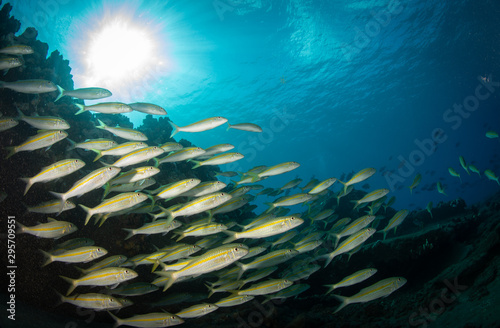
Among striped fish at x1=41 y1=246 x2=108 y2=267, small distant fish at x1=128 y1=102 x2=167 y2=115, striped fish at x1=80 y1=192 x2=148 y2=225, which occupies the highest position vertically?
small distant fish at x1=128 y1=102 x2=167 y2=115

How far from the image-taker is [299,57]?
26.5m

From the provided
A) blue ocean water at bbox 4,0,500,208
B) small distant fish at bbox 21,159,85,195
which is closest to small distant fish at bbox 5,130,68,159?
small distant fish at bbox 21,159,85,195

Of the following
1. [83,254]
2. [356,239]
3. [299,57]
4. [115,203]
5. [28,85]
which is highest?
[299,57]

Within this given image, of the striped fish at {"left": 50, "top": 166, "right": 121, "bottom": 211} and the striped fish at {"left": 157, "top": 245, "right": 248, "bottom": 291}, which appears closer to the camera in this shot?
the striped fish at {"left": 157, "top": 245, "right": 248, "bottom": 291}

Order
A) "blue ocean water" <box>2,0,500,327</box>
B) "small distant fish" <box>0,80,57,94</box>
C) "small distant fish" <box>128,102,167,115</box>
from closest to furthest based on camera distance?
"small distant fish" <box>0,80,57,94</box> < "small distant fish" <box>128,102,167,115</box> < "blue ocean water" <box>2,0,500,327</box>

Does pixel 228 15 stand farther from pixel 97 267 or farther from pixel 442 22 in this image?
pixel 442 22

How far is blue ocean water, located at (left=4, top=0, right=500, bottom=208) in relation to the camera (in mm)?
17812

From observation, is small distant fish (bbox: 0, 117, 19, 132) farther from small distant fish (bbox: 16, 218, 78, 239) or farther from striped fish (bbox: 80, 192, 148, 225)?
striped fish (bbox: 80, 192, 148, 225)

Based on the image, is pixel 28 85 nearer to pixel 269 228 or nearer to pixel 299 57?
pixel 269 228

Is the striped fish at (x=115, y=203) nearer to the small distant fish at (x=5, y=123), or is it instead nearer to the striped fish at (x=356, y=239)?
the small distant fish at (x=5, y=123)

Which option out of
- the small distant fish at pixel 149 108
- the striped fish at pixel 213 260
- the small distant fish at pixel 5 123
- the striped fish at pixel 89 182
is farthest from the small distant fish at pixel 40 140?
the striped fish at pixel 213 260

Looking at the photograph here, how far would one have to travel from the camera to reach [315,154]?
218 ft

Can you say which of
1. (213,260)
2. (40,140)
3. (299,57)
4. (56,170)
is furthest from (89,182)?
(299,57)

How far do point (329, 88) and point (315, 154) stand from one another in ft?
113
